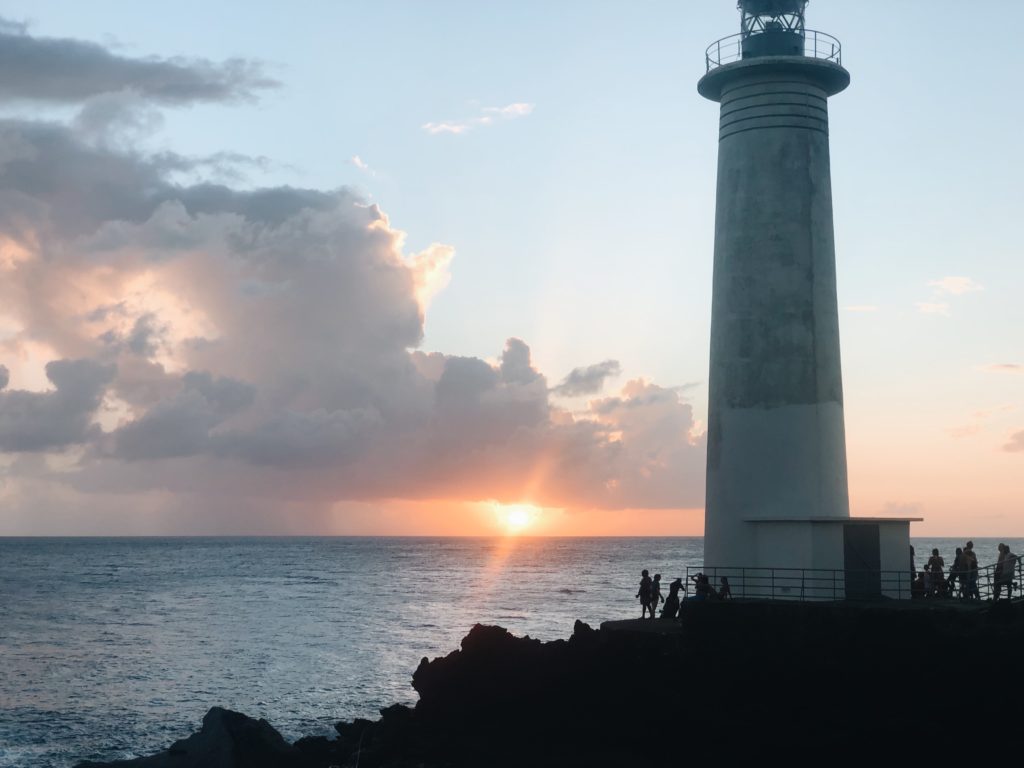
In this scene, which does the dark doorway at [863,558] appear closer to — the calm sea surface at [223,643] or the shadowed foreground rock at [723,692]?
the shadowed foreground rock at [723,692]

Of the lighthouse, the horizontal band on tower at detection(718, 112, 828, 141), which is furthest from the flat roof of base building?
the horizontal band on tower at detection(718, 112, 828, 141)

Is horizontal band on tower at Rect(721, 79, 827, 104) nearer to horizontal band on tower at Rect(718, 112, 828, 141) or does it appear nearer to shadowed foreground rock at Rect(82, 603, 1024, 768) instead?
horizontal band on tower at Rect(718, 112, 828, 141)

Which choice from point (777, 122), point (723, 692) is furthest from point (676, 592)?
point (777, 122)

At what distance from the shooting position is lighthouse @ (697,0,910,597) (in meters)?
25.8

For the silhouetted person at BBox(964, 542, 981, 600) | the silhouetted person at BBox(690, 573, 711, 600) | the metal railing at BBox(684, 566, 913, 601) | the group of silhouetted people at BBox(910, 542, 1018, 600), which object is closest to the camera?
the group of silhouetted people at BBox(910, 542, 1018, 600)

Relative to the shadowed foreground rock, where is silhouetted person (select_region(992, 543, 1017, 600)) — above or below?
above

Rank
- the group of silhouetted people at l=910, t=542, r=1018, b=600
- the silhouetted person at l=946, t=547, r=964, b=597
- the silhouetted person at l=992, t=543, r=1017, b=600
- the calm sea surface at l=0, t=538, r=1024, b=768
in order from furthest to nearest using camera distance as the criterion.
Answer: the calm sea surface at l=0, t=538, r=1024, b=768, the silhouetted person at l=946, t=547, r=964, b=597, the group of silhouetted people at l=910, t=542, r=1018, b=600, the silhouetted person at l=992, t=543, r=1017, b=600

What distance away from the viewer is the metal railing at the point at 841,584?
24828mm

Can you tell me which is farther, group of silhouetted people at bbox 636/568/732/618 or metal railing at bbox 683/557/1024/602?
metal railing at bbox 683/557/1024/602

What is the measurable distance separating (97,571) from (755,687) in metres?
120

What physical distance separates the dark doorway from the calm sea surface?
16706 mm

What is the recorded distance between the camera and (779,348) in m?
26.3

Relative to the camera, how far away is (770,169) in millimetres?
26766

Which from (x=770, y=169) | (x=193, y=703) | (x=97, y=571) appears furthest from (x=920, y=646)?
(x=97, y=571)
